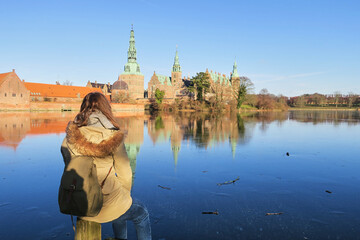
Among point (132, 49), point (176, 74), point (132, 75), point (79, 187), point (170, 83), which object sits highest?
point (132, 49)

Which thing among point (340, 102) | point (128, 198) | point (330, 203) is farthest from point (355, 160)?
point (340, 102)

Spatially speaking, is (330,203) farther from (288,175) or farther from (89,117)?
(89,117)

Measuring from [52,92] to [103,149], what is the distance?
7380cm

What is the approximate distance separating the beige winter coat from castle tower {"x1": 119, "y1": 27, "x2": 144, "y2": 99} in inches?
3991

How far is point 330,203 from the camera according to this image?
18.5ft

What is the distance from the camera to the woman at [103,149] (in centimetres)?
249

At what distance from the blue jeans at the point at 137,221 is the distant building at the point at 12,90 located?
57.0 meters

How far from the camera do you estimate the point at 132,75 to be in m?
103

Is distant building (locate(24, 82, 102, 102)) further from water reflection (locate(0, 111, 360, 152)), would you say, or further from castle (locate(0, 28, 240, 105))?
water reflection (locate(0, 111, 360, 152))

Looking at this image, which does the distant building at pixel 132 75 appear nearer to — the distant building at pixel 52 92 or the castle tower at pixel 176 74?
the castle tower at pixel 176 74

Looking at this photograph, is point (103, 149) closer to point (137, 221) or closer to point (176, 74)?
point (137, 221)

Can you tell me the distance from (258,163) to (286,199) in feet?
12.1

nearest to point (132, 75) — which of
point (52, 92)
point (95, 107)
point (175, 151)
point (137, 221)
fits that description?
point (52, 92)

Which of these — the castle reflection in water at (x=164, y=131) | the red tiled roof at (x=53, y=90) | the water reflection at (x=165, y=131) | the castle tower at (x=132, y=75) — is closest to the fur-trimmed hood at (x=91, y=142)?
the castle reflection in water at (x=164, y=131)
